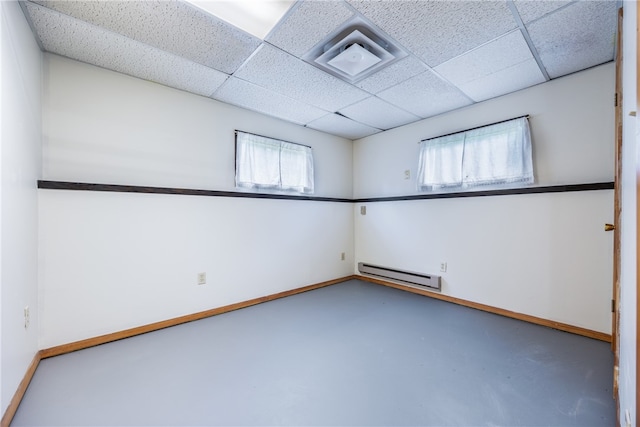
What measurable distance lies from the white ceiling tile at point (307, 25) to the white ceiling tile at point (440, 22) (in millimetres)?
135

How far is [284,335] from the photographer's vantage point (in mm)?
2213

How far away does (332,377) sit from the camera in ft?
5.40

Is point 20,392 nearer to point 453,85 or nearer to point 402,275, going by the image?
point 402,275

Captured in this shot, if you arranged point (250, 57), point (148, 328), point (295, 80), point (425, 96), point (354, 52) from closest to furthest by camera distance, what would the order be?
point (354, 52), point (250, 57), point (148, 328), point (295, 80), point (425, 96)

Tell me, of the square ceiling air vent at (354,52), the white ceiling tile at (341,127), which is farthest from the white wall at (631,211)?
the white ceiling tile at (341,127)

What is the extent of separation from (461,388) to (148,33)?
118 inches

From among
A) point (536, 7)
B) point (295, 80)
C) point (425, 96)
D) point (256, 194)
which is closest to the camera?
point (536, 7)

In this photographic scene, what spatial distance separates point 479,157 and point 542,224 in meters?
0.88

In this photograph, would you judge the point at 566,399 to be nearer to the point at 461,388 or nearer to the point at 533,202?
the point at 461,388

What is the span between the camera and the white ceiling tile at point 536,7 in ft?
5.11

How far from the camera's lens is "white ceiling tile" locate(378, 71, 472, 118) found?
8.14 ft

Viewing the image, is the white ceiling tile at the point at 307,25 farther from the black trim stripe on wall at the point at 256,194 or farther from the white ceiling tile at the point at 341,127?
the black trim stripe on wall at the point at 256,194

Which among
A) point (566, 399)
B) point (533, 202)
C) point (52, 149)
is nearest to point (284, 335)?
point (566, 399)

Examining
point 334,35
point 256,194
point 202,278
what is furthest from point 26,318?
point 334,35
